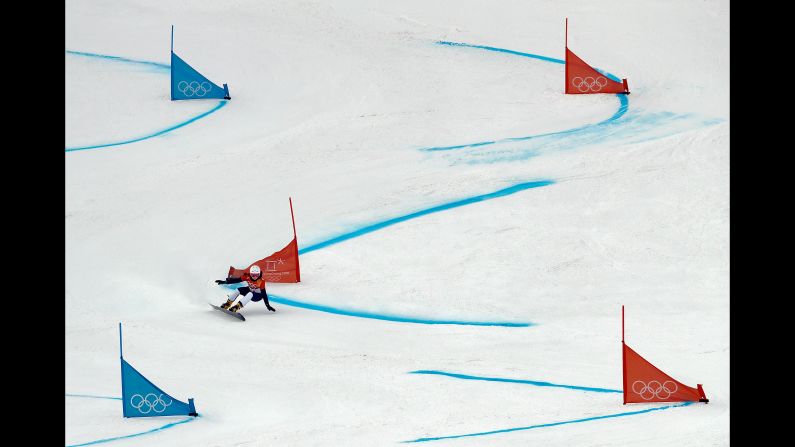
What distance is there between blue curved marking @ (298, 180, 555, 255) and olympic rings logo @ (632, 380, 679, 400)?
174 inches

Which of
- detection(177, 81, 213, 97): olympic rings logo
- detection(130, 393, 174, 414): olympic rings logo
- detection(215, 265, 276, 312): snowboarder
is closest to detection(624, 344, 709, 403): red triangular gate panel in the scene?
detection(130, 393, 174, 414): olympic rings logo

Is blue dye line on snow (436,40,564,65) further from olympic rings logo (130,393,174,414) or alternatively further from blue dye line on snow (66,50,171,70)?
olympic rings logo (130,393,174,414)

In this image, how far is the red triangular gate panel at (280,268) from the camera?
12.9 metres

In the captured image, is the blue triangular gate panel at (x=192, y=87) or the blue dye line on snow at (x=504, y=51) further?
the blue dye line on snow at (x=504, y=51)

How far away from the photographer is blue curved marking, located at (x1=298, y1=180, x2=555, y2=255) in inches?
537

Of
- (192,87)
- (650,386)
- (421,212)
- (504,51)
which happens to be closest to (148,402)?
(650,386)

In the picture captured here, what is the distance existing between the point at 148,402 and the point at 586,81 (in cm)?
832

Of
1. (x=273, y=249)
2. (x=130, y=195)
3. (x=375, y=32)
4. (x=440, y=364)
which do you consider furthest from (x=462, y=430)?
(x=375, y=32)

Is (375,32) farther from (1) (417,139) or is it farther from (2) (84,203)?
(2) (84,203)

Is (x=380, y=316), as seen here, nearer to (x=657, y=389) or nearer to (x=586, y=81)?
(x=657, y=389)

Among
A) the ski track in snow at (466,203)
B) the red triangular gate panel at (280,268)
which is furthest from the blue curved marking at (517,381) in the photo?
the red triangular gate panel at (280,268)

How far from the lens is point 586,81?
54.5 ft

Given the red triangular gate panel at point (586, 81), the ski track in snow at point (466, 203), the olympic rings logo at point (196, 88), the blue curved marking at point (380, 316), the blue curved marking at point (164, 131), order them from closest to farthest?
the ski track in snow at point (466, 203), the blue curved marking at point (380, 316), the blue curved marking at point (164, 131), the red triangular gate panel at point (586, 81), the olympic rings logo at point (196, 88)

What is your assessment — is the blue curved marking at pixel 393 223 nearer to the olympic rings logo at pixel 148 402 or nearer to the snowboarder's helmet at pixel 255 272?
the snowboarder's helmet at pixel 255 272
